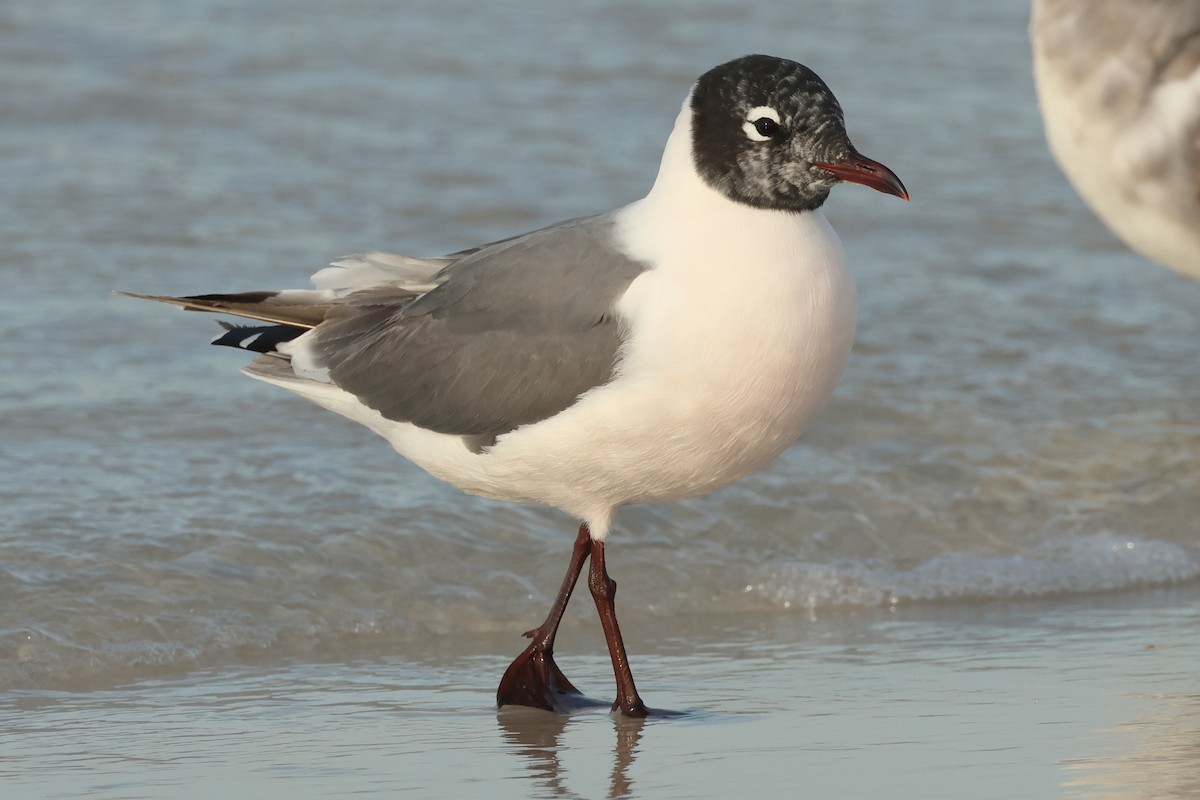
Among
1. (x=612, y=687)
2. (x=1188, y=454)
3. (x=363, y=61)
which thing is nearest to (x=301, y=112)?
(x=363, y=61)

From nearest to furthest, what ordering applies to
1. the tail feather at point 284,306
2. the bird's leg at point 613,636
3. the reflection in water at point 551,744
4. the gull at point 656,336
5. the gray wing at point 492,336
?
the reflection in water at point 551,744 < the gull at point 656,336 < the gray wing at point 492,336 < the bird's leg at point 613,636 < the tail feather at point 284,306

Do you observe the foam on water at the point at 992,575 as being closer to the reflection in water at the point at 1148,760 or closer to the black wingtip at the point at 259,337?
the reflection in water at the point at 1148,760

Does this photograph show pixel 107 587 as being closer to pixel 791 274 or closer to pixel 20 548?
pixel 20 548

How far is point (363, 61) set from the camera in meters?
11.9

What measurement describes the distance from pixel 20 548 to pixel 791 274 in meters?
2.52

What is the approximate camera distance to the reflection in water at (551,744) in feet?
12.9

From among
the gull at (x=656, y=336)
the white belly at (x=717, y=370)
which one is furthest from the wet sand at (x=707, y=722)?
the white belly at (x=717, y=370)

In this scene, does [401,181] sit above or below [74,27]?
below

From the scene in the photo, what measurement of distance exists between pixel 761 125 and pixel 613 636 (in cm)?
123

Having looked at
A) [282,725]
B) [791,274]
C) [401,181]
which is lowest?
[282,725]

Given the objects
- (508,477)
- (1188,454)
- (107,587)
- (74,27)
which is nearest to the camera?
(508,477)

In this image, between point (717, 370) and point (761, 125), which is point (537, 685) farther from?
point (761, 125)

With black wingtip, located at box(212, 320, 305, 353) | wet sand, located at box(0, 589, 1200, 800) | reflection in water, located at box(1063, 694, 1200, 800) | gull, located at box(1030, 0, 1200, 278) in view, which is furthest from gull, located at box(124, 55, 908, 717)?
gull, located at box(1030, 0, 1200, 278)

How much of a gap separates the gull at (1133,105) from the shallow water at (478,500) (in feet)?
3.74
